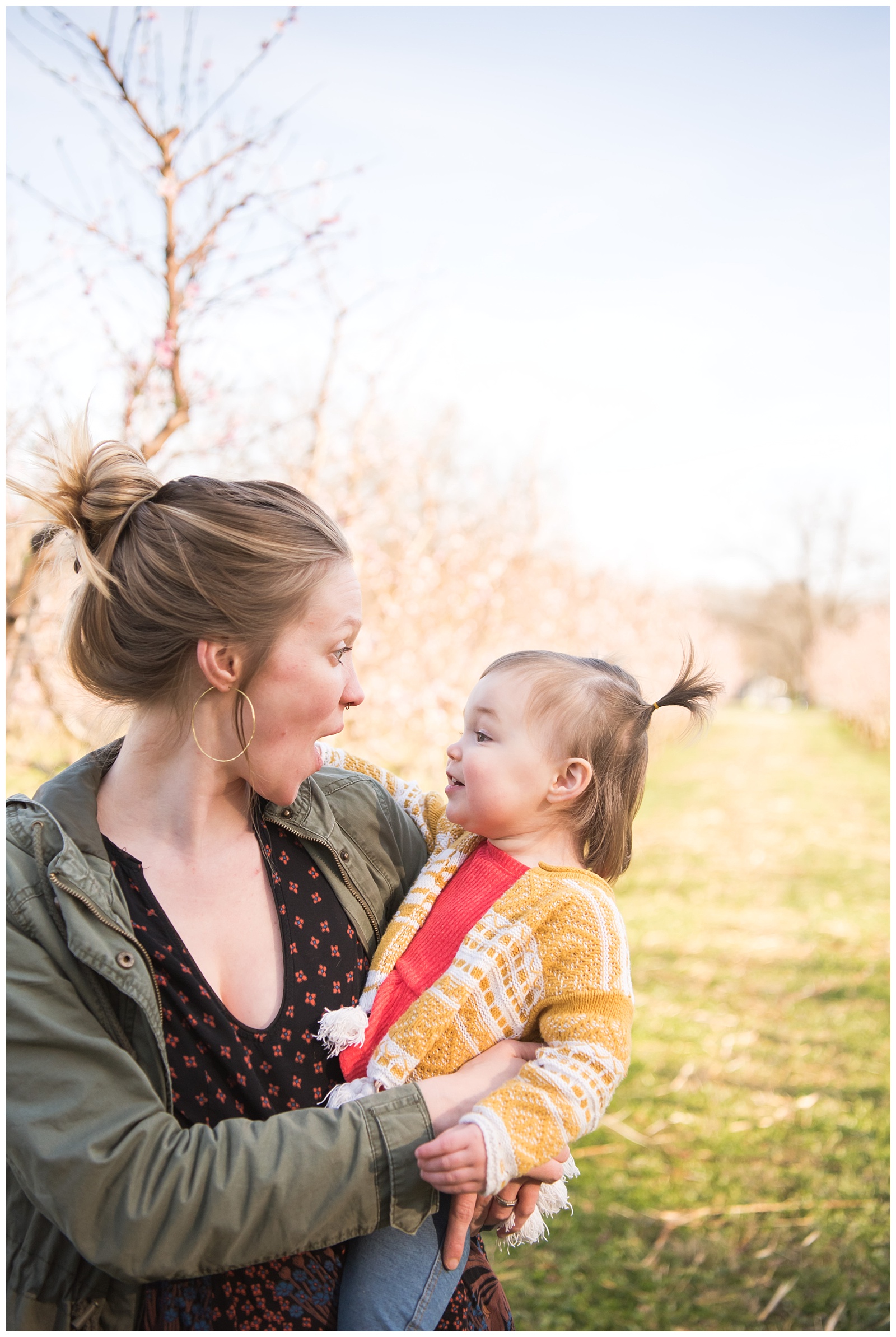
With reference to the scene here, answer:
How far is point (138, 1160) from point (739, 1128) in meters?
3.89

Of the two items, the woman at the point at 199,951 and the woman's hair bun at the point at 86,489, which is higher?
the woman's hair bun at the point at 86,489

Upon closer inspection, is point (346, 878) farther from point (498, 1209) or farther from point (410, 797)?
point (498, 1209)

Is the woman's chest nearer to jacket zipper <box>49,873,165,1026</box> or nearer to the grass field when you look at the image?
jacket zipper <box>49,873,165,1026</box>

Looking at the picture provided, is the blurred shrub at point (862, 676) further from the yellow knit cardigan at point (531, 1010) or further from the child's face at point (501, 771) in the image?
the yellow knit cardigan at point (531, 1010)

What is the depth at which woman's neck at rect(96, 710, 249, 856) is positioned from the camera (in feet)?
5.13

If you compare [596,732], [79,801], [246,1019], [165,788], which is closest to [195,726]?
[165,788]

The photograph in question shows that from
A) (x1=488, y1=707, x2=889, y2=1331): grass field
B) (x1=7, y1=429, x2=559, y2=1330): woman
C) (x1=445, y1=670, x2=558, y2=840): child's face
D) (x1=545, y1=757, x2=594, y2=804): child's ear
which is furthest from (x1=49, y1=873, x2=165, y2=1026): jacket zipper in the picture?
(x1=488, y1=707, x2=889, y2=1331): grass field

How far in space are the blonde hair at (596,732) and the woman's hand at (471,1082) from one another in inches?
15.4

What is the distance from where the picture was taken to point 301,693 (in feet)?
5.06

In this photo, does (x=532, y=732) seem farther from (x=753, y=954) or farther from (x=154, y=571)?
(x=753, y=954)

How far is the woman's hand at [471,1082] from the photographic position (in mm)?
1441

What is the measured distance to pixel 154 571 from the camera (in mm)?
1530

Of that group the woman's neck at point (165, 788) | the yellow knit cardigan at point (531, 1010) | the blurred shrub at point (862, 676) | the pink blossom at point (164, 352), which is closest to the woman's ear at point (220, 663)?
the woman's neck at point (165, 788)

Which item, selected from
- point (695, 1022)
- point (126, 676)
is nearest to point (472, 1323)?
point (126, 676)
